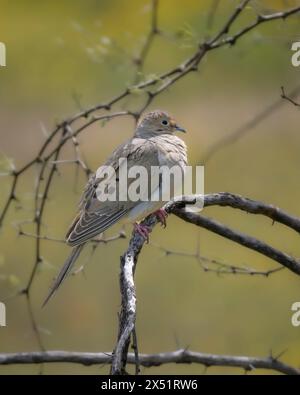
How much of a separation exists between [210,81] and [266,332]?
172 inches

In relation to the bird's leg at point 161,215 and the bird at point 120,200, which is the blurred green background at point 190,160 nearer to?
the bird at point 120,200

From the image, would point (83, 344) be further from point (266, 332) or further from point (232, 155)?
point (232, 155)

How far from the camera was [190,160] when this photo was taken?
31.8 feet

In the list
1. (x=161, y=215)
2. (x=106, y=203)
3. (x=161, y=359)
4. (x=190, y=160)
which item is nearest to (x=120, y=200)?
(x=106, y=203)

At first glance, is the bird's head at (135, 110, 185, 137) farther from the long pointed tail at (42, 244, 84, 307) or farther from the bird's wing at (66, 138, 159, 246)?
the long pointed tail at (42, 244, 84, 307)

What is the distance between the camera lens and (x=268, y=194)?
31.8 feet

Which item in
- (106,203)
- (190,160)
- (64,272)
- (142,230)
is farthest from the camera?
(190,160)

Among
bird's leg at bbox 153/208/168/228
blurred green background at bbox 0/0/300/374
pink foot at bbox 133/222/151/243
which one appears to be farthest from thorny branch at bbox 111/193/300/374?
blurred green background at bbox 0/0/300/374

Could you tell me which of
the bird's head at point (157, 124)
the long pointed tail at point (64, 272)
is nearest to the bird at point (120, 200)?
the long pointed tail at point (64, 272)

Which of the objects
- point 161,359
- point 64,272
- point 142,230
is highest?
point 142,230

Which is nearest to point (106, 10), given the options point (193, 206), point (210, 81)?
point (210, 81)

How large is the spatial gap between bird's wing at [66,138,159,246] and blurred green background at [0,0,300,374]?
22 centimetres

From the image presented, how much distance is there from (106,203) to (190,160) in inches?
188

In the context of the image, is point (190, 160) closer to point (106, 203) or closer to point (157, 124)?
point (157, 124)
